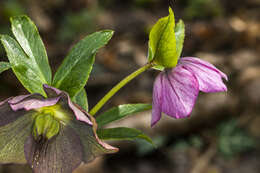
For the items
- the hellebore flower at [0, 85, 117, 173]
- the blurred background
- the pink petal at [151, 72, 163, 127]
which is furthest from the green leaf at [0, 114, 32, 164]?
the blurred background

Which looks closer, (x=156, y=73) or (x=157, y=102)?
(x=157, y=102)

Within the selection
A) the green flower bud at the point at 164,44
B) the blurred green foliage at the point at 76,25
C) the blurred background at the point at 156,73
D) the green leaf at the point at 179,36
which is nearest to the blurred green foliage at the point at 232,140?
the blurred background at the point at 156,73

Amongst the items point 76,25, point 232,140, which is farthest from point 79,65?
point 76,25

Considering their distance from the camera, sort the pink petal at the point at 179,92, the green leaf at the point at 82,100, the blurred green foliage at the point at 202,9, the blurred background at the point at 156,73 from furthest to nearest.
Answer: the blurred green foliage at the point at 202,9 < the blurred background at the point at 156,73 < the green leaf at the point at 82,100 < the pink petal at the point at 179,92

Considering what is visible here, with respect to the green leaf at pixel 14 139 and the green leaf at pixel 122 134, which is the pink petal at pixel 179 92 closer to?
the green leaf at pixel 122 134

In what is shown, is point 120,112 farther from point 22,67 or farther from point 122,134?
point 22,67

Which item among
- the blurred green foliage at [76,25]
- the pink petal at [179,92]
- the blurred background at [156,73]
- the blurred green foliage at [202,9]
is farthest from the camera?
the blurred green foliage at [202,9]

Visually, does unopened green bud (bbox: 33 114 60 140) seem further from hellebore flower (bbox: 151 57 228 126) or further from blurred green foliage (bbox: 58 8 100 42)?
blurred green foliage (bbox: 58 8 100 42)
